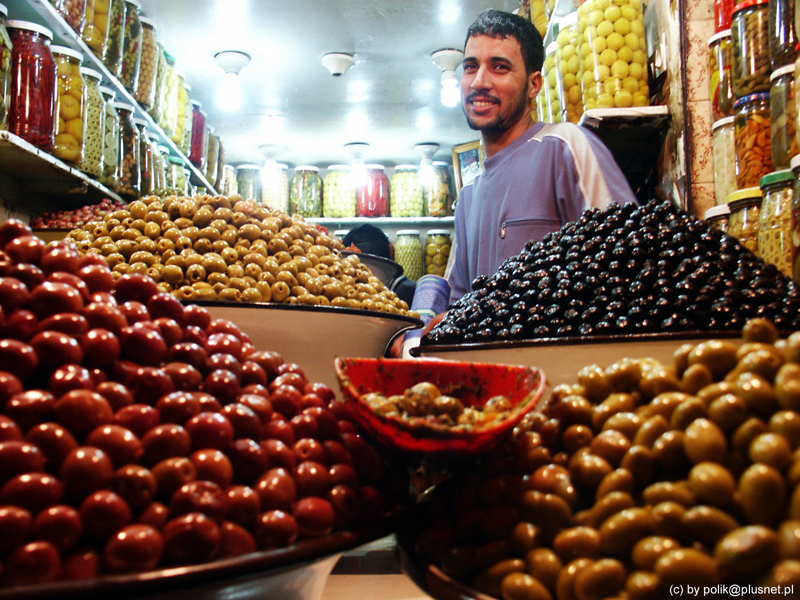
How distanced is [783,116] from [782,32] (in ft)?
0.63

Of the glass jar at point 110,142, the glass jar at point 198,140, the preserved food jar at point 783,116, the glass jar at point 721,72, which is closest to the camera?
the preserved food jar at point 783,116

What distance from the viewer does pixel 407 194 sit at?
587cm

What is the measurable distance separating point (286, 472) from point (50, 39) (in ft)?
8.02

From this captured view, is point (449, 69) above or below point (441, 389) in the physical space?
above

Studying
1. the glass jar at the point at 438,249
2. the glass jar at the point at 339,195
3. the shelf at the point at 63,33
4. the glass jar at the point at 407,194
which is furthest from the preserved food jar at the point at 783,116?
the glass jar at the point at 339,195

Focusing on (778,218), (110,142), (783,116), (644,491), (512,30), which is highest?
(512,30)

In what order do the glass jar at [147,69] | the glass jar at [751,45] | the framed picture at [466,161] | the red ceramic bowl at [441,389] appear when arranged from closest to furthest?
the red ceramic bowl at [441,389] < the glass jar at [751,45] < the glass jar at [147,69] < the framed picture at [466,161]

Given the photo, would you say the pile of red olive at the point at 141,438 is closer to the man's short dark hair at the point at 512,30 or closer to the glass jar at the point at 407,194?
the man's short dark hair at the point at 512,30

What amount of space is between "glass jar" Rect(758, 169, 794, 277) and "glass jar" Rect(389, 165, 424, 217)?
462 centimetres

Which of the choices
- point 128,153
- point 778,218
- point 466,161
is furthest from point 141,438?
point 466,161

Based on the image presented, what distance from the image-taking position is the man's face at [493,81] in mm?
A: 2432

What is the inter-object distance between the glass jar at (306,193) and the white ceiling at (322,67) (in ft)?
1.12

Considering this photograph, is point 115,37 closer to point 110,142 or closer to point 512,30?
point 110,142

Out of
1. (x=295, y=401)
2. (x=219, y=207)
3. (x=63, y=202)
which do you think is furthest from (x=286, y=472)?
(x=63, y=202)
